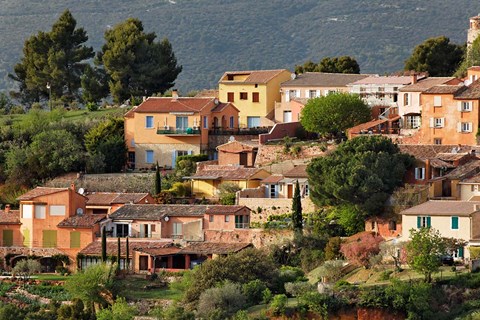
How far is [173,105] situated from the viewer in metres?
83.8

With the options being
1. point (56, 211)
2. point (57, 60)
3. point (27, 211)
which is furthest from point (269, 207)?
point (57, 60)

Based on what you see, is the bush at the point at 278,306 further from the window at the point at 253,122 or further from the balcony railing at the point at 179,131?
the window at the point at 253,122

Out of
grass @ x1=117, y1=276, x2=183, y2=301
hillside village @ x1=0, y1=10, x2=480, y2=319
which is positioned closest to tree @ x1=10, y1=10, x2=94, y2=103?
hillside village @ x1=0, y1=10, x2=480, y2=319

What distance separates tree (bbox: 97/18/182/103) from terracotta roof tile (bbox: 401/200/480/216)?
27.0 metres

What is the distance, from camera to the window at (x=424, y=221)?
2643 inches

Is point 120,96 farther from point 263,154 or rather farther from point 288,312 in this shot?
point 288,312

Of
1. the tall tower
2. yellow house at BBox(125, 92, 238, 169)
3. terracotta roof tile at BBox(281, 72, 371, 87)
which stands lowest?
yellow house at BBox(125, 92, 238, 169)

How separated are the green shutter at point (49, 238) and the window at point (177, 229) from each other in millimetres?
4536

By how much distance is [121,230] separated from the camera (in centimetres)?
7462

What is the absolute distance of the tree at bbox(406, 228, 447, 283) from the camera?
209 ft

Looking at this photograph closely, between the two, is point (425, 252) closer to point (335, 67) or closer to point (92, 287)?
point (92, 287)

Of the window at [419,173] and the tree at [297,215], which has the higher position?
the window at [419,173]

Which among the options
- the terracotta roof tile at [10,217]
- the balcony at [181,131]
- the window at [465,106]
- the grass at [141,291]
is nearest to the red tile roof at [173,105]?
the balcony at [181,131]

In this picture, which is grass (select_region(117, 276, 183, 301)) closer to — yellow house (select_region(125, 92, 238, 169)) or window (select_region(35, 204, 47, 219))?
window (select_region(35, 204, 47, 219))
